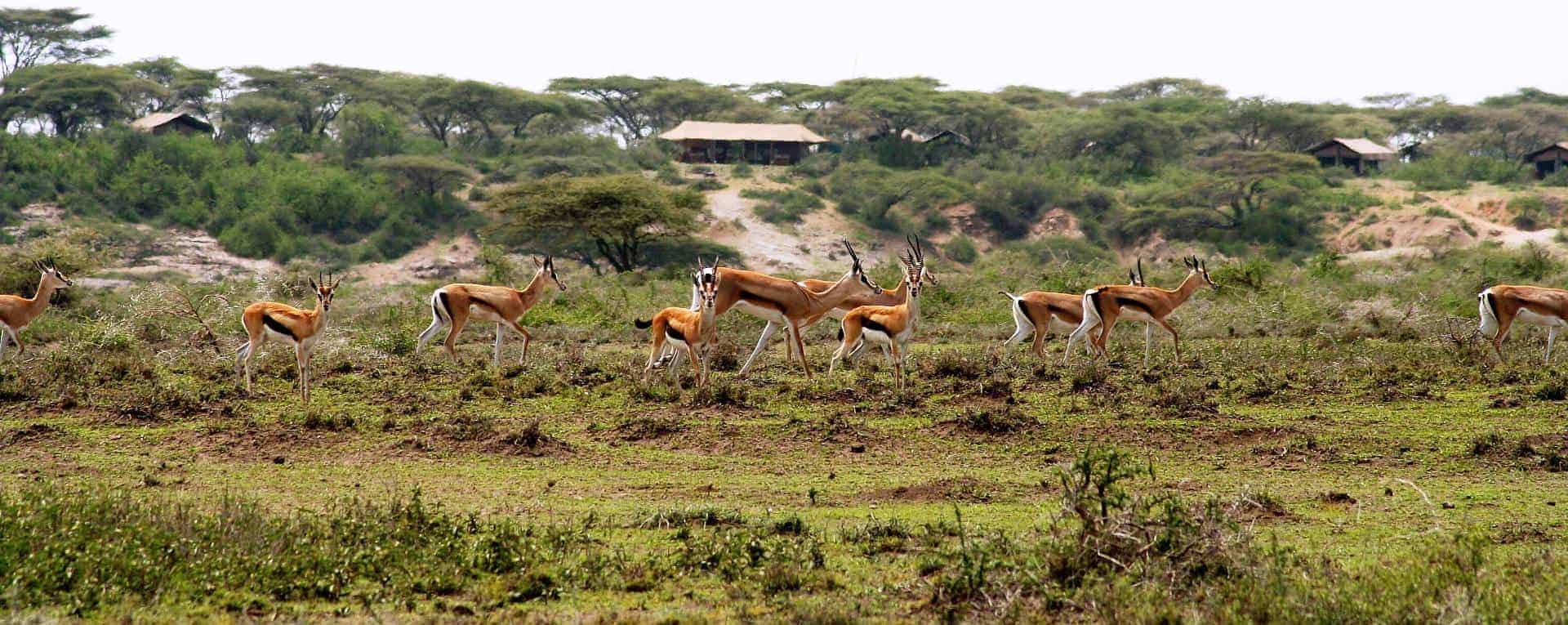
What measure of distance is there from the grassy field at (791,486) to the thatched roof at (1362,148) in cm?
3590

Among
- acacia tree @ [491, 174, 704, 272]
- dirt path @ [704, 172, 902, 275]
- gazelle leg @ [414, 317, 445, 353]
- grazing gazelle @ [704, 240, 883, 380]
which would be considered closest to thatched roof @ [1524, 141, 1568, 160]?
dirt path @ [704, 172, 902, 275]

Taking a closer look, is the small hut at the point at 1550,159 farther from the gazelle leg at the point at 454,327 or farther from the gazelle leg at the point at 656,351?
the gazelle leg at the point at 454,327

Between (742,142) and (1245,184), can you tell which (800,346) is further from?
(742,142)

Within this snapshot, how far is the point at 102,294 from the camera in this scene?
21.0m

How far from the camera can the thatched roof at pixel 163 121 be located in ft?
144

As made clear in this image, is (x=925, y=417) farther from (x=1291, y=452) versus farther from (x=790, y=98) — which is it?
(x=790, y=98)

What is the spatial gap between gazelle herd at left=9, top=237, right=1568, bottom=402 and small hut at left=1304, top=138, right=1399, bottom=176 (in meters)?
36.2

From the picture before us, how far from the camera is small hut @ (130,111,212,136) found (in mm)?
44062

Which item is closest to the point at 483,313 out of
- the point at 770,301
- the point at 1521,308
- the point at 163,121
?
the point at 770,301

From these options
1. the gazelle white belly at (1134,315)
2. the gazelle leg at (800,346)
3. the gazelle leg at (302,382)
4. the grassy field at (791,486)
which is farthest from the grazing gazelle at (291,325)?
the gazelle white belly at (1134,315)

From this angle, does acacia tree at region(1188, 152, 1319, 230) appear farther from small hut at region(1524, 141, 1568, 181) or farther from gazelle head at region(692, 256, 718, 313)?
gazelle head at region(692, 256, 718, 313)

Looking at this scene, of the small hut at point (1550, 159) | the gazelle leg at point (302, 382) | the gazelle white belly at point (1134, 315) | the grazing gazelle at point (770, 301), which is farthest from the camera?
the small hut at point (1550, 159)

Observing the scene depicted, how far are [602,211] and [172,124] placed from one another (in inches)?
845

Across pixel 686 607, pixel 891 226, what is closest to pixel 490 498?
pixel 686 607
